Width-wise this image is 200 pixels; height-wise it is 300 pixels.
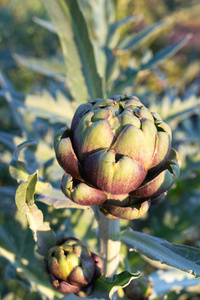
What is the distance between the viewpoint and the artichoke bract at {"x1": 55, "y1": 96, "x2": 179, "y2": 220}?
1.28 ft

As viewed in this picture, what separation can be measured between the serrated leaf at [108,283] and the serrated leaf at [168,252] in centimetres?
4

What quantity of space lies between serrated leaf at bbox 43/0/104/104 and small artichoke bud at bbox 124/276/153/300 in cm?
35

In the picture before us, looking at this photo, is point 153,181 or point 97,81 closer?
point 153,181

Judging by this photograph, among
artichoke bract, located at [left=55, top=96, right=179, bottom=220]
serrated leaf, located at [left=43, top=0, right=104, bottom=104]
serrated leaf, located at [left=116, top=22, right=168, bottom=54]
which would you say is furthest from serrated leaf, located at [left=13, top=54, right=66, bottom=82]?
artichoke bract, located at [left=55, top=96, right=179, bottom=220]

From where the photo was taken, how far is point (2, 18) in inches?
67.0

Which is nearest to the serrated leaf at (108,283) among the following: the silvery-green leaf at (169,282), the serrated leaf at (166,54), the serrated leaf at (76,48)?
the silvery-green leaf at (169,282)

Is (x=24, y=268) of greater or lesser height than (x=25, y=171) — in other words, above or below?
below

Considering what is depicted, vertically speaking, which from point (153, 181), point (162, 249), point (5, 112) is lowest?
point (5, 112)

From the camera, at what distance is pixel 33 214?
464 millimetres

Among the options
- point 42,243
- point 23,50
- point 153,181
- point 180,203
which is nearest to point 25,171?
point 42,243

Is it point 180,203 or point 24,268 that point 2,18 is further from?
point 24,268

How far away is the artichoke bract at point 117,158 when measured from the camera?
39 cm

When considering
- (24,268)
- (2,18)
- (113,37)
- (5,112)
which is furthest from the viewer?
(2,18)

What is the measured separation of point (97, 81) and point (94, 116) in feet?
0.83
